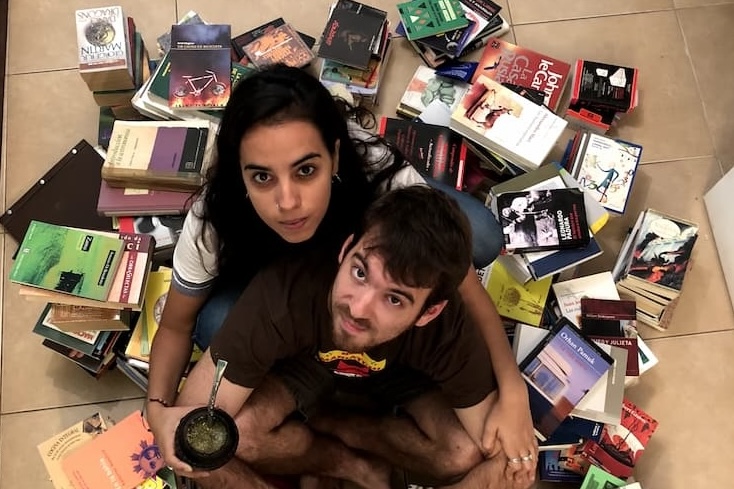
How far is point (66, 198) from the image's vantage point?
181cm

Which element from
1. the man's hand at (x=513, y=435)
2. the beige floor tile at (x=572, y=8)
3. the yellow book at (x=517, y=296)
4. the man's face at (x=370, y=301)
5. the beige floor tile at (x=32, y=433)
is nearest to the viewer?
the man's face at (x=370, y=301)

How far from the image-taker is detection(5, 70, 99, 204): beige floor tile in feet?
6.36

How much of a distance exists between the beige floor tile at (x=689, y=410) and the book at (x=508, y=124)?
58cm

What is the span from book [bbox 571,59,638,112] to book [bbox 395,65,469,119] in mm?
312

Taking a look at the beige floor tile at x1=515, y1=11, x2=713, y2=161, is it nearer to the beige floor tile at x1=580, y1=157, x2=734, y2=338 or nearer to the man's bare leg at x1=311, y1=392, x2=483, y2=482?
the beige floor tile at x1=580, y1=157, x2=734, y2=338

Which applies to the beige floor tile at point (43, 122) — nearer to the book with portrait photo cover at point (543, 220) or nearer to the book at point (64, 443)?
the book at point (64, 443)

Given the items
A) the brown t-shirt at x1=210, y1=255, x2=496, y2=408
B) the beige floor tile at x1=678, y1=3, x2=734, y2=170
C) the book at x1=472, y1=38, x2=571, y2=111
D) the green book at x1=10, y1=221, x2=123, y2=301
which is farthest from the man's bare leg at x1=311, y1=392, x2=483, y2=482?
the beige floor tile at x1=678, y1=3, x2=734, y2=170

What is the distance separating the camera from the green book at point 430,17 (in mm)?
1996

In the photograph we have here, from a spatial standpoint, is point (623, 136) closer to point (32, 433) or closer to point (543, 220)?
point (543, 220)

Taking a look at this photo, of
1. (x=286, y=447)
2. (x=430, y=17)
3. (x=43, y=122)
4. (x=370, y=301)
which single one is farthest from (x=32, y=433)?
(x=430, y=17)

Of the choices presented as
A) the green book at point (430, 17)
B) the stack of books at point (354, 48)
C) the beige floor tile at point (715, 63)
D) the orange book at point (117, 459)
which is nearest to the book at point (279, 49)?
the stack of books at point (354, 48)

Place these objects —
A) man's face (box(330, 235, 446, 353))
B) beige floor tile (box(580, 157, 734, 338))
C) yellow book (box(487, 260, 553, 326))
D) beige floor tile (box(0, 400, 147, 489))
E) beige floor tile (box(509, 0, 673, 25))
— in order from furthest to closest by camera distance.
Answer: beige floor tile (box(509, 0, 673, 25)) < beige floor tile (box(580, 157, 734, 338)) < yellow book (box(487, 260, 553, 326)) < beige floor tile (box(0, 400, 147, 489)) < man's face (box(330, 235, 446, 353))

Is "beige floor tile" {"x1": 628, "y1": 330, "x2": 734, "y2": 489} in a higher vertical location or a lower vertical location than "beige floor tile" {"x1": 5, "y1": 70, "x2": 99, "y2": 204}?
lower

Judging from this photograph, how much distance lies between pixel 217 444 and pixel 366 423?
17.8 inches
